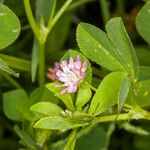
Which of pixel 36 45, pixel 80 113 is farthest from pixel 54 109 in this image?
pixel 36 45

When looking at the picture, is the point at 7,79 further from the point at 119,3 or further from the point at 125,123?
the point at 119,3

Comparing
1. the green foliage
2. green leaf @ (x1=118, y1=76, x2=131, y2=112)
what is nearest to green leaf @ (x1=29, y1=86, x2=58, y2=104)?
the green foliage

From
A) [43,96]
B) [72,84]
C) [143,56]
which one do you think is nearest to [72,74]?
[72,84]

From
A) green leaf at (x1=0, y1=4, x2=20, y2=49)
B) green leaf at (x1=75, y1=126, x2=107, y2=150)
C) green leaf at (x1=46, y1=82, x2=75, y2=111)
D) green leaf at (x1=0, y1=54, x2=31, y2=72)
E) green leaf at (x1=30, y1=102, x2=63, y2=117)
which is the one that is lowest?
green leaf at (x1=75, y1=126, x2=107, y2=150)

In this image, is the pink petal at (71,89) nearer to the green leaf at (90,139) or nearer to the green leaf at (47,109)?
the green leaf at (47,109)

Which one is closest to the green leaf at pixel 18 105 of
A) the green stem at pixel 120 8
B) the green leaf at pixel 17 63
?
the green leaf at pixel 17 63

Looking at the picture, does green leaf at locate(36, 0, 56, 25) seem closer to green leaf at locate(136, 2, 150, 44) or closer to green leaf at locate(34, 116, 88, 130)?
green leaf at locate(136, 2, 150, 44)

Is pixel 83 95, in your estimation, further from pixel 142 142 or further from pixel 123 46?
pixel 142 142
